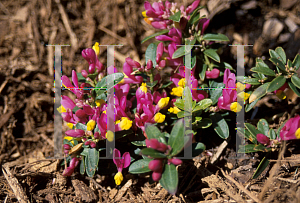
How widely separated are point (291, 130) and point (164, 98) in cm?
94

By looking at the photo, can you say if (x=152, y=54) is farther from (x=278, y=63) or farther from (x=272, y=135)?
(x=272, y=135)

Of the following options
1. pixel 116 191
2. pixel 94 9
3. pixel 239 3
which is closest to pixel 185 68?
Result: pixel 116 191

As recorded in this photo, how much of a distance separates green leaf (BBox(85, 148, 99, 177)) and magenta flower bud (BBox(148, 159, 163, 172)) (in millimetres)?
516

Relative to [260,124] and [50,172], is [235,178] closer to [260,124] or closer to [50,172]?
[260,124]

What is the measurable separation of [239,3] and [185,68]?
4.54ft

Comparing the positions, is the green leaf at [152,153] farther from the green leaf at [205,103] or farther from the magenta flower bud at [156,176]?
the green leaf at [205,103]

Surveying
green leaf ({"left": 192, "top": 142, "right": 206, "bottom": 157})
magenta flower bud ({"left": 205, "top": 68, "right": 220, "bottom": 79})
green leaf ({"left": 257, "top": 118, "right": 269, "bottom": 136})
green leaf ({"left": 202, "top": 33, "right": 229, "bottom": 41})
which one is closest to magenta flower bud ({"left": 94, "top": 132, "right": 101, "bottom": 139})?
green leaf ({"left": 192, "top": 142, "right": 206, "bottom": 157})

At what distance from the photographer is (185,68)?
2.06m

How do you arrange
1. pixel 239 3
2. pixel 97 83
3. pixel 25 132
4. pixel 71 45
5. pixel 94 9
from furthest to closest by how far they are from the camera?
pixel 94 9
pixel 71 45
pixel 239 3
pixel 25 132
pixel 97 83

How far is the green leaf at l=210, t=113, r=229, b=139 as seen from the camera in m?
1.97

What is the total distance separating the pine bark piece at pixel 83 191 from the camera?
2064mm

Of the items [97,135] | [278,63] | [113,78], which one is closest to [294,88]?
[278,63]

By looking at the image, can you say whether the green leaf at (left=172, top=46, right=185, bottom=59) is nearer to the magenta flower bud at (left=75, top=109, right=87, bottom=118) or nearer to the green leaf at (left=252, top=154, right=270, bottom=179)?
the magenta flower bud at (left=75, top=109, right=87, bottom=118)

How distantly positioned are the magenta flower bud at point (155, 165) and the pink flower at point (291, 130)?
Answer: 3.21 feet
